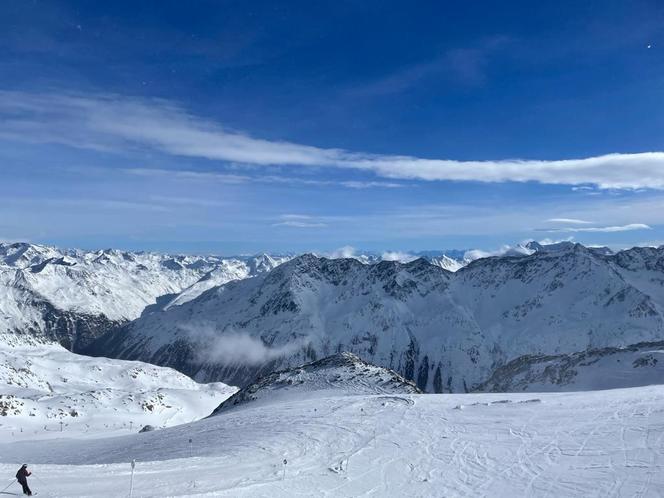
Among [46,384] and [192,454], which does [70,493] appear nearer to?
[192,454]

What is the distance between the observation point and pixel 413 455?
28.2 m

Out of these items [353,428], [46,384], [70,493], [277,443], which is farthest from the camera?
[46,384]

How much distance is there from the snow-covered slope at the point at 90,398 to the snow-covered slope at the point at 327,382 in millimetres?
27521

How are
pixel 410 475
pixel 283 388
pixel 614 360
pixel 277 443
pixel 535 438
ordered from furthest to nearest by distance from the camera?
pixel 614 360 → pixel 283 388 → pixel 277 443 → pixel 535 438 → pixel 410 475

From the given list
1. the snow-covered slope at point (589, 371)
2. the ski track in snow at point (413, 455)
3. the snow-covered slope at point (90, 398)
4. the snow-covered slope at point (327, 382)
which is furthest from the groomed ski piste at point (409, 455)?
the snow-covered slope at point (90, 398)

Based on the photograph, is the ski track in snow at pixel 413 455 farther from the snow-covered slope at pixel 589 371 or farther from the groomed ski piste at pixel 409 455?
the snow-covered slope at pixel 589 371

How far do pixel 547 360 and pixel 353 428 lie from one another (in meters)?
78.4

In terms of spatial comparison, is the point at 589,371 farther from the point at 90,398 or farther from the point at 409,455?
the point at 90,398

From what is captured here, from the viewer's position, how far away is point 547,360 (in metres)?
102

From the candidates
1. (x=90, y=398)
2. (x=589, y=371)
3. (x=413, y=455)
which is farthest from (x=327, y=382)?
(x=90, y=398)

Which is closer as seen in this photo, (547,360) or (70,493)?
(70,493)

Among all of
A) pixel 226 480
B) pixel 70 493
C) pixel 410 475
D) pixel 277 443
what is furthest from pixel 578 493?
pixel 70 493

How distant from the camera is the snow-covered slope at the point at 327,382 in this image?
6350 cm

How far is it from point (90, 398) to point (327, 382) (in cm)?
6804
